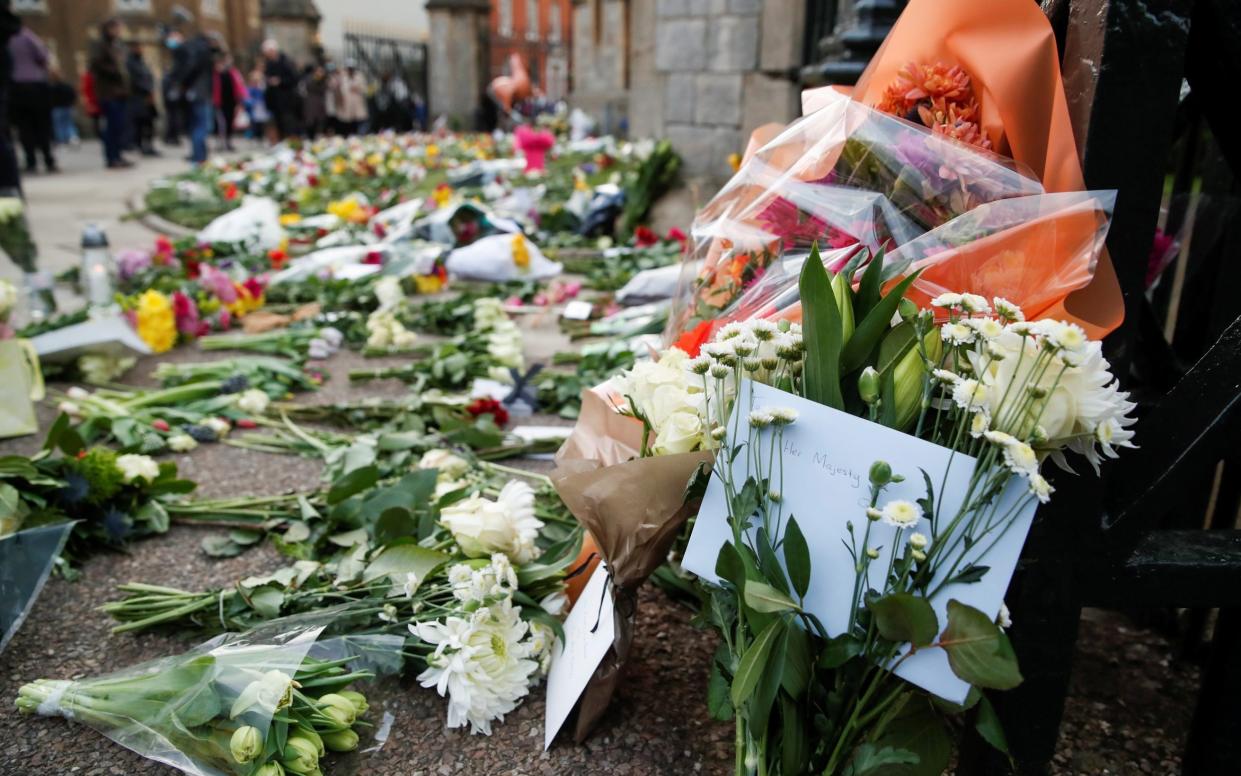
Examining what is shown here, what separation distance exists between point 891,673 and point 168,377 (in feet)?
10.9

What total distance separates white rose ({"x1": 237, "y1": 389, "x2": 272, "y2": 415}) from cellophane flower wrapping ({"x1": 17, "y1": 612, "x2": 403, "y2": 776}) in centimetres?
170

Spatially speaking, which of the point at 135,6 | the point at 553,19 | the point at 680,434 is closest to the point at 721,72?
the point at 680,434

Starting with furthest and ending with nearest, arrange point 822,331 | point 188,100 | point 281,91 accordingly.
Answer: point 281,91 → point 188,100 → point 822,331

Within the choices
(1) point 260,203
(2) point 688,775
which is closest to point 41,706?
(2) point 688,775

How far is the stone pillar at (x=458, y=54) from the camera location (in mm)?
20875

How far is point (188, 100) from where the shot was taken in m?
15.0

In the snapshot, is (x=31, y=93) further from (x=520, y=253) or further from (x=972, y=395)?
(x=972, y=395)

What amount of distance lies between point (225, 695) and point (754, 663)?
0.89m

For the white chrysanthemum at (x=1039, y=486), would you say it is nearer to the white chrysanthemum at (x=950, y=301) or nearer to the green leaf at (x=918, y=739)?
the white chrysanthemum at (x=950, y=301)

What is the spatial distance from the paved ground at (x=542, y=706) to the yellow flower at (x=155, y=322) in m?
1.95

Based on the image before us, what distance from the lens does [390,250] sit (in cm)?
574

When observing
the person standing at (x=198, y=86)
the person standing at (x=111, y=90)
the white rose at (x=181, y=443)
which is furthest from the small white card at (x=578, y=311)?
the person standing at (x=198, y=86)

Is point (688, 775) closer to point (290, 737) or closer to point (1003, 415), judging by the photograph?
point (290, 737)

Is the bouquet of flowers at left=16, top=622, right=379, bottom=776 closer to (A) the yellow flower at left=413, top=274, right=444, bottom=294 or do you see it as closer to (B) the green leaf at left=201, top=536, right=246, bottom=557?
(B) the green leaf at left=201, top=536, right=246, bottom=557
